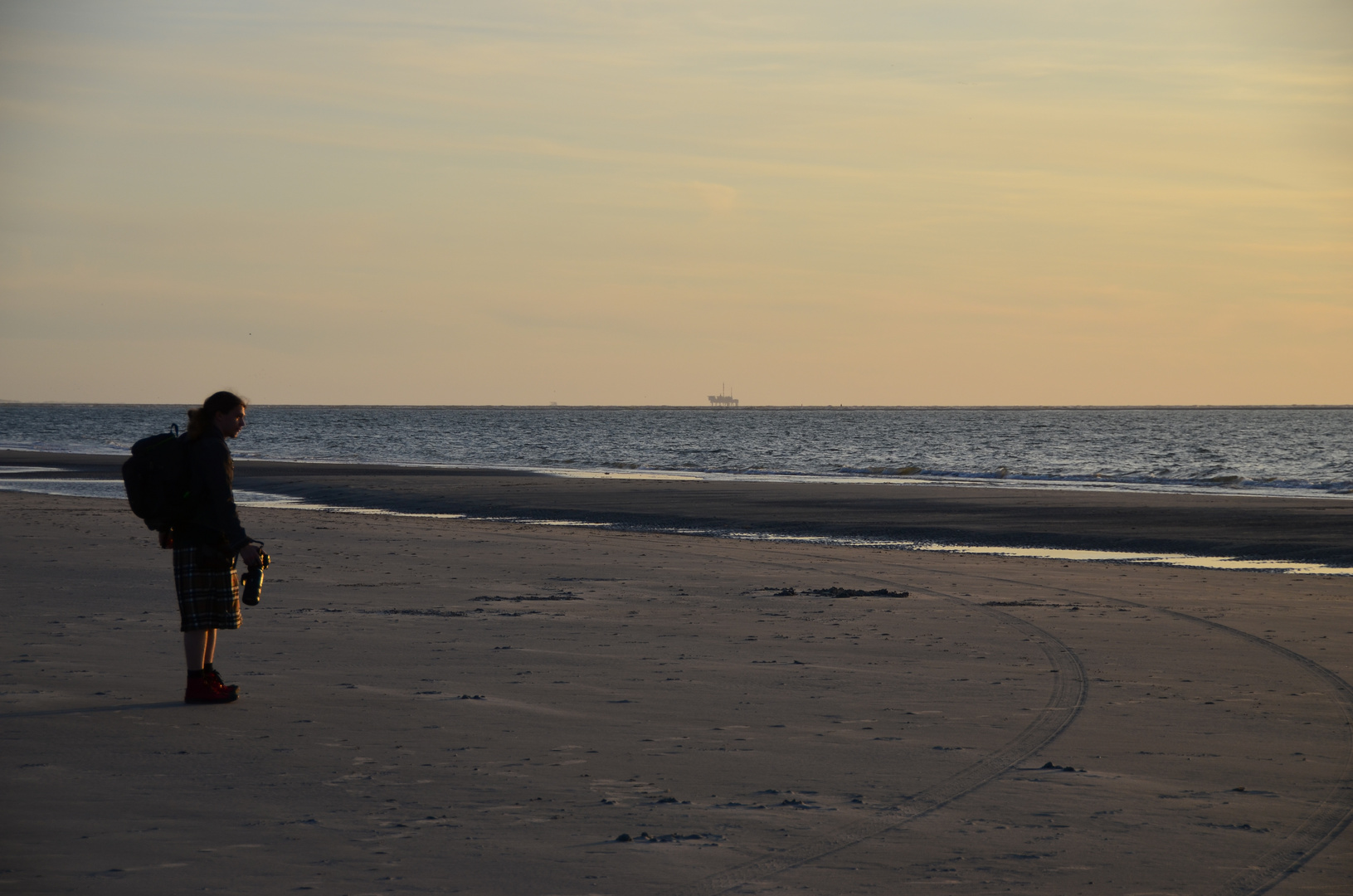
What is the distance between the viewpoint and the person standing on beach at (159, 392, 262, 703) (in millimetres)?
7070

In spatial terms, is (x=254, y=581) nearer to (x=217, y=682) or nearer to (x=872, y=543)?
(x=217, y=682)

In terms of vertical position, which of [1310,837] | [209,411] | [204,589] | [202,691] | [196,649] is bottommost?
[202,691]

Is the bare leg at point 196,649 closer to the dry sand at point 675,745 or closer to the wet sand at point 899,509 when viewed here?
the dry sand at point 675,745

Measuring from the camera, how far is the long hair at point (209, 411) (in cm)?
709

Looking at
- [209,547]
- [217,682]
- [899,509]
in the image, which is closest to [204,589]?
[209,547]

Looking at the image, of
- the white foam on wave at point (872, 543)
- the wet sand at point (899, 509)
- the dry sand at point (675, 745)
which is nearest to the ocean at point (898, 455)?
the wet sand at point (899, 509)

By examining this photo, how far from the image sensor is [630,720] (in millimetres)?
7141

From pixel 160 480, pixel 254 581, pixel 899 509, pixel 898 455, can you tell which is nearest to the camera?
pixel 160 480

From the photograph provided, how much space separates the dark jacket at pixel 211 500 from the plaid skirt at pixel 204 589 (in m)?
0.09

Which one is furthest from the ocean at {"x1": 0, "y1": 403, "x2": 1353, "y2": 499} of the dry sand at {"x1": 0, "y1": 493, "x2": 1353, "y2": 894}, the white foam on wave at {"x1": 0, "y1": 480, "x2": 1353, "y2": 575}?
the dry sand at {"x1": 0, "y1": 493, "x2": 1353, "y2": 894}

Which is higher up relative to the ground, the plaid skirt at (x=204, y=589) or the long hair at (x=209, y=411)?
the long hair at (x=209, y=411)

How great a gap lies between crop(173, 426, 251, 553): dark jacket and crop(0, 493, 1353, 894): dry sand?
102 centimetres

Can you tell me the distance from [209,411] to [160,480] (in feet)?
1.57

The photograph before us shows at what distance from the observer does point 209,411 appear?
7141 millimetres
